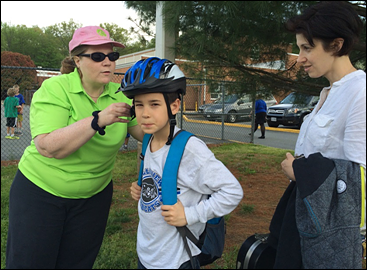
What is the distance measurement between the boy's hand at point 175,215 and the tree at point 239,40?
2453 mm

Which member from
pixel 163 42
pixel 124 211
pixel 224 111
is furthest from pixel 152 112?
pixel 224 111

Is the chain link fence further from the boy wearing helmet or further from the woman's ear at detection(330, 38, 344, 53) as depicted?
the woman's ear at detection(330, 38, 344, 53)

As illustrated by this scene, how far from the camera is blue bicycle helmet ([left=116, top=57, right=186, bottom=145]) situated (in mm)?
1718

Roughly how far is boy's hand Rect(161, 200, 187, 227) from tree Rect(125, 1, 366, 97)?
2.45m

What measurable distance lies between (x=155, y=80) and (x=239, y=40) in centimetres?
279

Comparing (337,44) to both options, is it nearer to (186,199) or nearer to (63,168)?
(186,199)

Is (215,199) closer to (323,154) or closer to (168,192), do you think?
(168,192)

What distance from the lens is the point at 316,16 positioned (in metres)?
1.59

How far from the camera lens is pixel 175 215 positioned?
1633 mm

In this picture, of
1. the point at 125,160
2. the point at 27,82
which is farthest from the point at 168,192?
the point at 27,82

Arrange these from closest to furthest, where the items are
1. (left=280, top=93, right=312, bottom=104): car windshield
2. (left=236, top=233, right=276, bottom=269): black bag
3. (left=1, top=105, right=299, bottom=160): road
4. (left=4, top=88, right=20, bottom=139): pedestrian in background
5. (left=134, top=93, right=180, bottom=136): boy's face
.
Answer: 1. (left=134, top=93, right=180, bottom=136): boy's face
2. (left=236, top=233, right=276, bottom=269): black bag
3. (left=280, top=93, right=312, bottom=104): car windshield
4. (left=1, top=105, right=299, bottom=160): road
5. (left=4, top=88, right=20, bottom=139): pedestrian in background

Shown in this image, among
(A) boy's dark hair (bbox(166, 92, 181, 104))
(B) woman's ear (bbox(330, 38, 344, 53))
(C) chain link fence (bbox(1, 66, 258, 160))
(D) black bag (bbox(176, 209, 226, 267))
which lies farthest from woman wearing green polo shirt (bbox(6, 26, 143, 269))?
(C) chain link fence (bbox(1, 66, 258, 160))

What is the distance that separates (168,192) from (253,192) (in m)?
4.32

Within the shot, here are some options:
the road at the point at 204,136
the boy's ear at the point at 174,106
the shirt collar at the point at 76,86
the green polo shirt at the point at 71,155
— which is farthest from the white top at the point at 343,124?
the road at the point at 204,136
